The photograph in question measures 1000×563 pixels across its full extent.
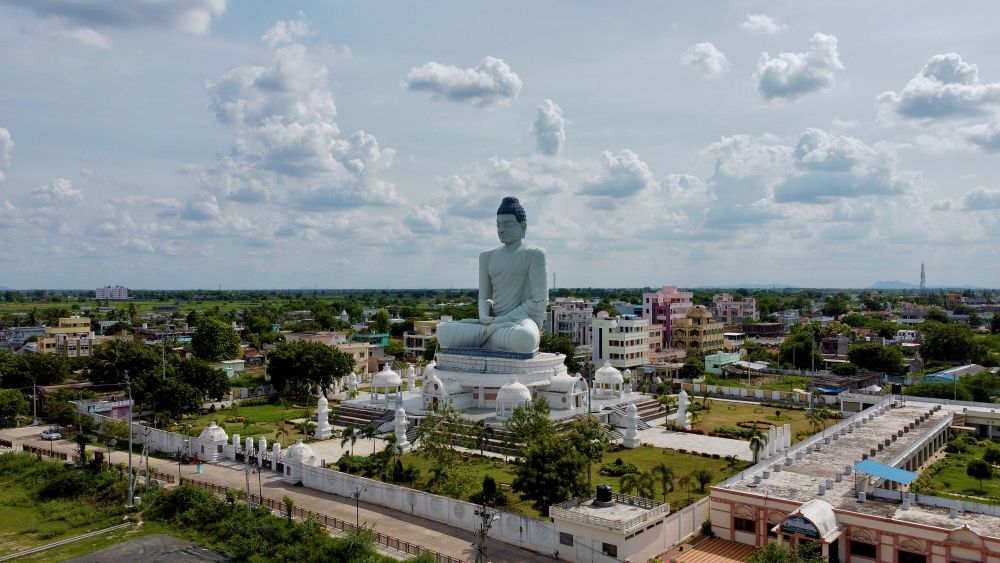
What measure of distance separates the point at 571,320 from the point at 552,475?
75.7m

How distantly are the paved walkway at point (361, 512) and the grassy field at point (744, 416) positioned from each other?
74.0ft

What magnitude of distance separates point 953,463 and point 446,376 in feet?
92.3

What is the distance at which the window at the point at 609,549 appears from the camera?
77.2 ft

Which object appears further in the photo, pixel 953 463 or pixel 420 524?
pixel 953 463

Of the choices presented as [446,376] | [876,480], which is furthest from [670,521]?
[446,376]

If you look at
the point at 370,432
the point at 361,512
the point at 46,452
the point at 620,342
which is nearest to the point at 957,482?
the point at 361,512

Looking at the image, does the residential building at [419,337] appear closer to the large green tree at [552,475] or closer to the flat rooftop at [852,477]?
the flat rooftop at [852,477]

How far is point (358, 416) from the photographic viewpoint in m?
45.9

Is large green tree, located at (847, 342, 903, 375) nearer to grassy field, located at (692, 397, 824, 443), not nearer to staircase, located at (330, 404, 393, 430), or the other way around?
grassy field, located at (692, 397, 824, 443)

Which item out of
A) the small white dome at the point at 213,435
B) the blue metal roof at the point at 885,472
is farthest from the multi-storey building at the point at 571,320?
the blue metal roof at the point at 885,472

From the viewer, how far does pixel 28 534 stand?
91.6 feet

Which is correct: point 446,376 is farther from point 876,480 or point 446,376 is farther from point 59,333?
point 59,333

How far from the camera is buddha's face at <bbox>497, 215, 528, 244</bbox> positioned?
1988 inches

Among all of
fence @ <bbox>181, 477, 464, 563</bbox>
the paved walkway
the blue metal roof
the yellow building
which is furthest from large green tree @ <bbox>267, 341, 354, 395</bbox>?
the blue metal roof
